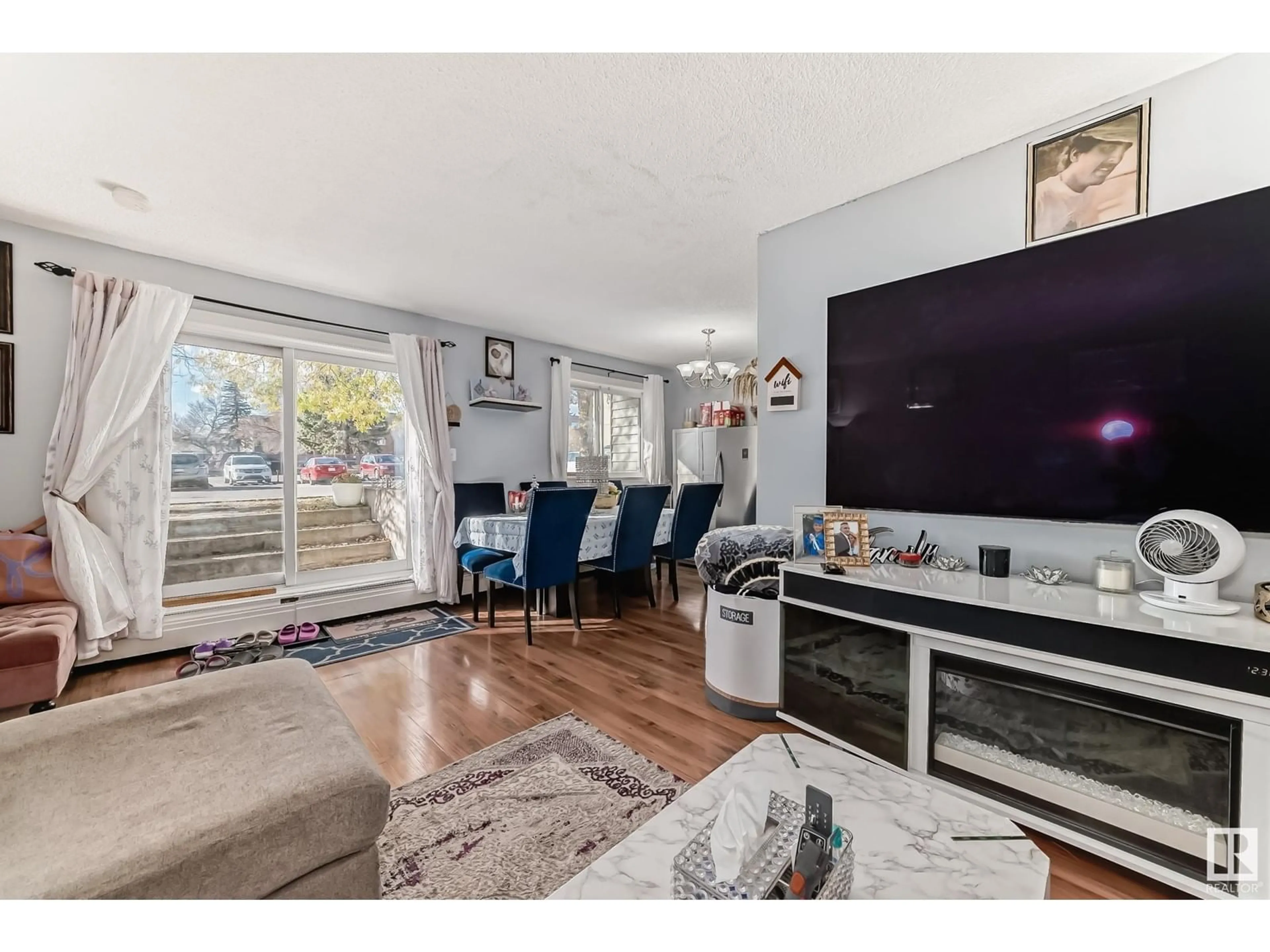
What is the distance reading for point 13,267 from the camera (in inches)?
102

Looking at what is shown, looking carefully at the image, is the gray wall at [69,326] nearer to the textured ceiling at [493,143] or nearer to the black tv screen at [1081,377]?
the textured ceiling at [493,143]

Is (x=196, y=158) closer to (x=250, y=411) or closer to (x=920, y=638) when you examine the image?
(x=250, y=411)

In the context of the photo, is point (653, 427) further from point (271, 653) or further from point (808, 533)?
point (271, 653)

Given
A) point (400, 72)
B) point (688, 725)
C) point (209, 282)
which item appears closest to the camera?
point (400, 72)

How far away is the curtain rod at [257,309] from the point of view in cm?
264

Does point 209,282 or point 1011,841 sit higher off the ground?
point 209,282

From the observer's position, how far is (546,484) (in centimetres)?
482

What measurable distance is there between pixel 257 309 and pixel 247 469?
3.67 ft

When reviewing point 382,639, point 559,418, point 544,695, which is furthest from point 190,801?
point 559,418

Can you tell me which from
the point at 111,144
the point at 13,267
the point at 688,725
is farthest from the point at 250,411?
the point at 688,725

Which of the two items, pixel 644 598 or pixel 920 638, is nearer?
pixel 920 638
